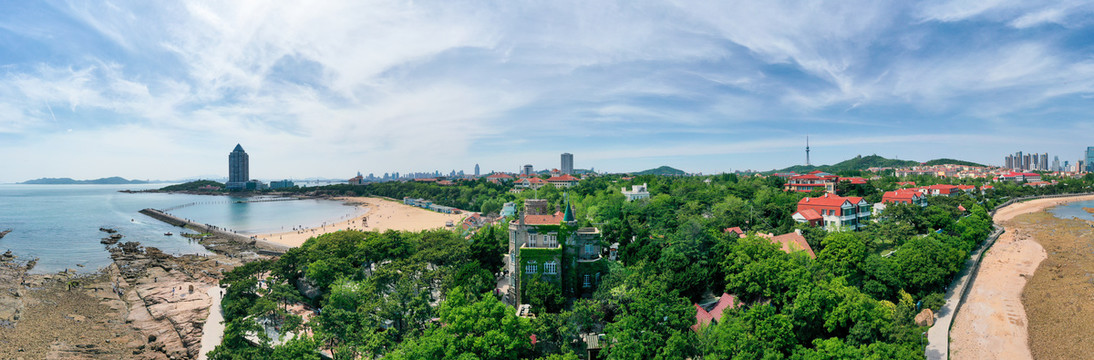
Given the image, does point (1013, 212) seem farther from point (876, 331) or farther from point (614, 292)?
point (614, 292)

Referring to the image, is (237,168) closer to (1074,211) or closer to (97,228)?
(97,228)

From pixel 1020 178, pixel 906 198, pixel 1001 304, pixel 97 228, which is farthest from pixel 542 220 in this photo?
pixel 1020 178

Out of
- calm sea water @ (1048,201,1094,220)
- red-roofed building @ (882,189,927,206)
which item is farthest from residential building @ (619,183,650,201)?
calm sea water @ (1048,201,1094,220)

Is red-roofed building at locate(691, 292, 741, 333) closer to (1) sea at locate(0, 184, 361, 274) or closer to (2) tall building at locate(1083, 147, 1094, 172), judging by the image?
(1) sea at locate(0, 184, 361, 274)

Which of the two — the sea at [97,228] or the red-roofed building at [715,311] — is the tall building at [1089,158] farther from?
the sea at [97,228]

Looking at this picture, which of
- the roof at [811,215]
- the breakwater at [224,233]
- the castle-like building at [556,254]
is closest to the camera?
the castle-like building at [556,254]

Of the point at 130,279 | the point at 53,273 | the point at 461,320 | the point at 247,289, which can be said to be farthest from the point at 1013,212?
the point at 53,273

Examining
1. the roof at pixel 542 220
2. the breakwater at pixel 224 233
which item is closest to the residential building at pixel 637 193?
the roof at pixel 542 220
